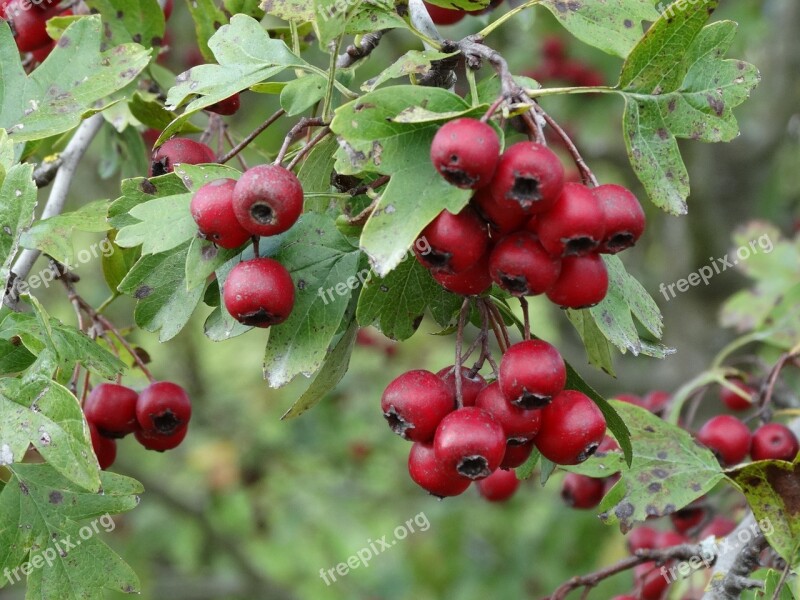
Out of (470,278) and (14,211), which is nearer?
(470,278)

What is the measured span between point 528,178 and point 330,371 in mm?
602

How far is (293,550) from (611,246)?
188 inches

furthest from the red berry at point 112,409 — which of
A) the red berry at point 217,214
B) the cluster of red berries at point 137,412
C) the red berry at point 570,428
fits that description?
the red berry at point 570,428

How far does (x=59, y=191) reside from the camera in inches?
75.9

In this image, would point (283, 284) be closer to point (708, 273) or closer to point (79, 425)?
point (79, 425)

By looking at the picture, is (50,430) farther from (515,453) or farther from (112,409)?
(515,453)

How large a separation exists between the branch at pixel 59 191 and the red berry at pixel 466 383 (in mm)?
819

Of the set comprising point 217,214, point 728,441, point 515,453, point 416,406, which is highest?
point 217,214

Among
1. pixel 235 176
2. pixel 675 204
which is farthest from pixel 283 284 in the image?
pixel 675 204

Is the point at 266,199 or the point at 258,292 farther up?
the point at 266,199

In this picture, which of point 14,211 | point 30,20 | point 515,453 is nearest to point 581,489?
point 515,453

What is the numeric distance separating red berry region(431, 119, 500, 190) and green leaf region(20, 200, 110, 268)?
0.73m
